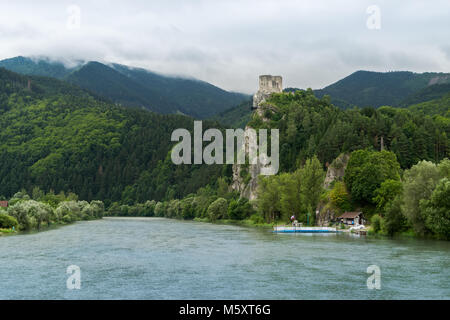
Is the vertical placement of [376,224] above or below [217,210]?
above

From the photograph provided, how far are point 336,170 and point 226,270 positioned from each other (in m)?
73.2

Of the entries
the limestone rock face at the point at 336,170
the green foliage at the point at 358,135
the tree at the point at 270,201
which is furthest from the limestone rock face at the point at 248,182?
the limestone rock face at the point at 336,170

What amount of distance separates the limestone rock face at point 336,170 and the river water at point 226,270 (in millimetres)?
47566

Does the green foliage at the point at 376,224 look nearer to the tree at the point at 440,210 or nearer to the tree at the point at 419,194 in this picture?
the tree at the point at 419,194

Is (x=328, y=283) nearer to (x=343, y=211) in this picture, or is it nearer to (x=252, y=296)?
(x=252, y=296)

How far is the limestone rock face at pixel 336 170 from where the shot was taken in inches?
4323

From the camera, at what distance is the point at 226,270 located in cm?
4144

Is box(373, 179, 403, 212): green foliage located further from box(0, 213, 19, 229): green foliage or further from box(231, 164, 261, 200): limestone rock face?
box(231, 164, 261, 200): limestone rock face

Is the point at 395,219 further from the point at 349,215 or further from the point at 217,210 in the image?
the point at 217,210

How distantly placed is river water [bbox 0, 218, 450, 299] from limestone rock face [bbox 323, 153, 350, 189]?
47.6 metres

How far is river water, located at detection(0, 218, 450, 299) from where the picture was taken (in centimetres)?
3294

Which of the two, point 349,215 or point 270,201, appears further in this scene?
point 270,201

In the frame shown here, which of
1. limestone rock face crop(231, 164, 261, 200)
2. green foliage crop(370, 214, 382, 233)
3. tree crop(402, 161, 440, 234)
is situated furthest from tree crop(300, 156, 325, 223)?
limestone rock face crop(231, 164, 261, 200)

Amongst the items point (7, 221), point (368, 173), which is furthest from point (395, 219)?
point (7, 221)
